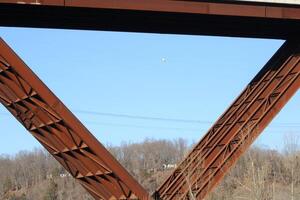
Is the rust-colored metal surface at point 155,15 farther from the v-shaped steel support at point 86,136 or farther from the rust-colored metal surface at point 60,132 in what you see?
the rust-colored metal surface at point 60,132

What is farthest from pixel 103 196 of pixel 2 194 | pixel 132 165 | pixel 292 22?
pixel 2 194

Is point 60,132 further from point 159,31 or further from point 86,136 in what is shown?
point 159,31

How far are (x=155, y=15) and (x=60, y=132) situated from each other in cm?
395

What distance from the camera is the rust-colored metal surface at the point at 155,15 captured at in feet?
41.9

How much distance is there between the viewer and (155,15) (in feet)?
44.4

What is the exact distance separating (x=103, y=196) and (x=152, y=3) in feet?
16.7

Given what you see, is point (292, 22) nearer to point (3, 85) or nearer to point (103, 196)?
point (103, 196)

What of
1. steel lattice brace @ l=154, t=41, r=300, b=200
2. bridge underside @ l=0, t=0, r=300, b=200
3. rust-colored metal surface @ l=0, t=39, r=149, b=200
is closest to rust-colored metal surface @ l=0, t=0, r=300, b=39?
bridge underside @ l=0, t=0, r=300, b=200

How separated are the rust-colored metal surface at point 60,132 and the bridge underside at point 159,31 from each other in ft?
0.08

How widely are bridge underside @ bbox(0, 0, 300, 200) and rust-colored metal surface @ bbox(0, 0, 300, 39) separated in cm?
3

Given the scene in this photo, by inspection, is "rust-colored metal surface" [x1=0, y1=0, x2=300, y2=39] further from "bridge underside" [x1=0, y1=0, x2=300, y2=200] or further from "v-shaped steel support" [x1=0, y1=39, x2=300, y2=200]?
"v-shaped steel support" [x1=0, y1=39, x2=300, y2=200]

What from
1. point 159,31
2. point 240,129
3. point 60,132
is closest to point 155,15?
point 159,31

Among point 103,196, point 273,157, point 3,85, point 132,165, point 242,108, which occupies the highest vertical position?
point 132,165

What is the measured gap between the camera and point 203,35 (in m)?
15.8
